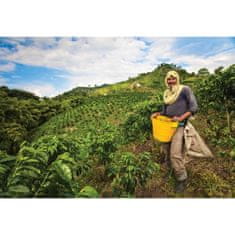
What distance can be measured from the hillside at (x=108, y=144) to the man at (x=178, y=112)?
0.35ft

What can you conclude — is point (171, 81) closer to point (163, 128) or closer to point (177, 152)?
point (163, 128)

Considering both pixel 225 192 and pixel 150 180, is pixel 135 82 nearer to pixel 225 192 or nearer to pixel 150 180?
pixel 150 180

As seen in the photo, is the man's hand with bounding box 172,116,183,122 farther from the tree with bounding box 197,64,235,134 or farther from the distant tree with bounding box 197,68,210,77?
the distant tree with bounding box 197,68,210,77

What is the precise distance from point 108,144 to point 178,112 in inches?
37.4

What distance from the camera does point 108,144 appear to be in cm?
443

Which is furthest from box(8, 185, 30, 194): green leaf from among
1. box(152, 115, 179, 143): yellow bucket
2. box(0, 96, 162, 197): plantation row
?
box(152, 115, 179, 143): yellow bucket

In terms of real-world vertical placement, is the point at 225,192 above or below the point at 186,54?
below

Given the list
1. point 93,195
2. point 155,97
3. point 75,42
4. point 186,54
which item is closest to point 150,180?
point 93,195

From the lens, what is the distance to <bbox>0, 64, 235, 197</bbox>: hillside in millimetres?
3787

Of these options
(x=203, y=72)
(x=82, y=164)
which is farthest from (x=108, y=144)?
(x=203, y=72)

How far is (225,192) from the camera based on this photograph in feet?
13.5

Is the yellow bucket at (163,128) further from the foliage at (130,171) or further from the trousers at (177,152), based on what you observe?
the foliage at (130,171)

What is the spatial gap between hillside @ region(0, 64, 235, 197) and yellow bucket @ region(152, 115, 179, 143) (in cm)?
10
